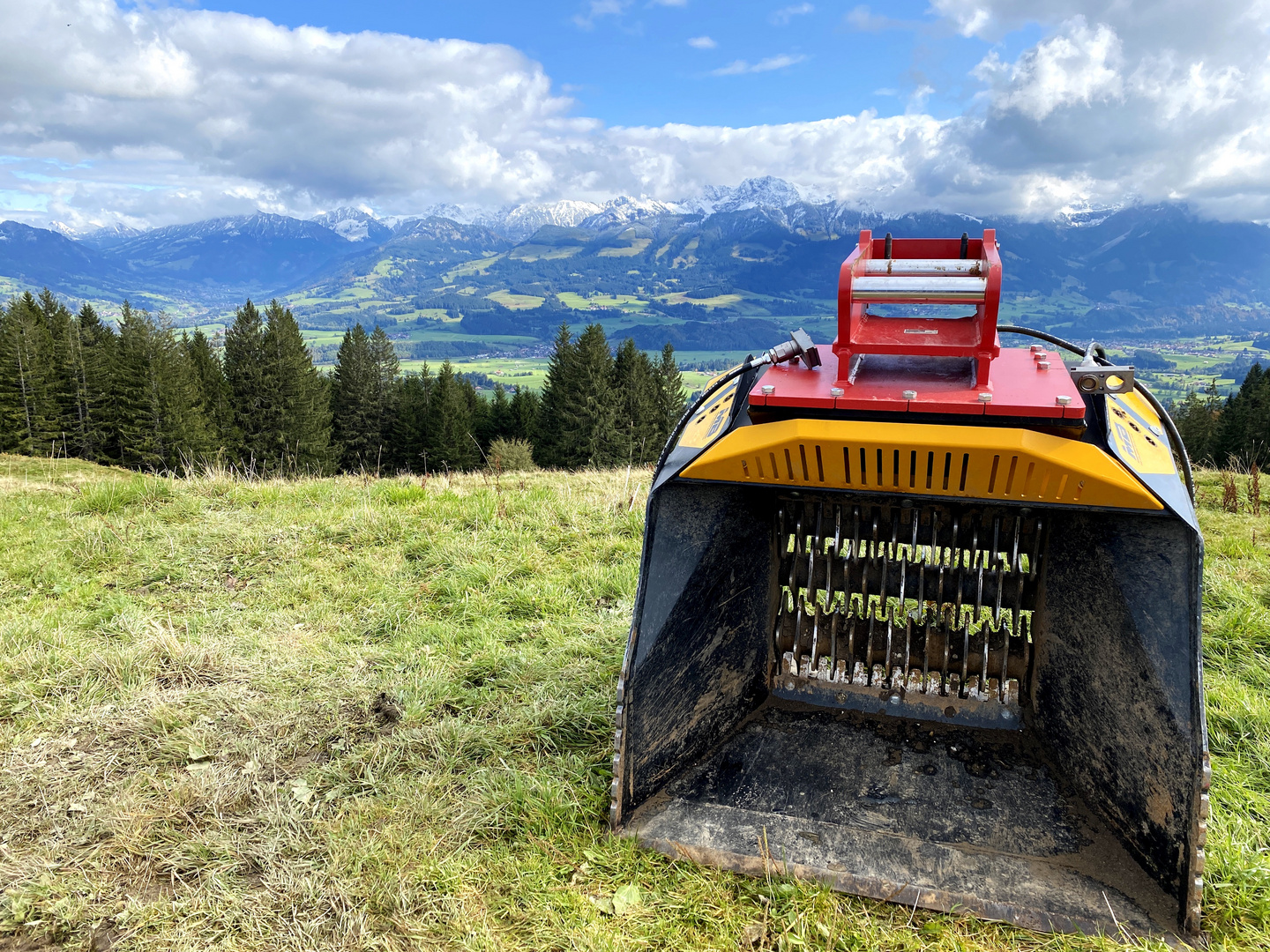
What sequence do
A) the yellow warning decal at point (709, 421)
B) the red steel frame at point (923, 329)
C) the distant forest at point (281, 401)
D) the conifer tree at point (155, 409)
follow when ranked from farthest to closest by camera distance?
the conifer tree at point (155, 409)
the distant forest at point (281, 401)
the yellow warning decal at point (709, 421)
the red steel frame at point (923, 329)

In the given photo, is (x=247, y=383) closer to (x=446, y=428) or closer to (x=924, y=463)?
(x=446, y=428)

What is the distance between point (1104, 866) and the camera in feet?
8.02

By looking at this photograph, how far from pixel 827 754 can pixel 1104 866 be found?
1.02m

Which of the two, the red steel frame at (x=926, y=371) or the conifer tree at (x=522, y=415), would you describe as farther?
the conifer tree at (x=522, y=415)

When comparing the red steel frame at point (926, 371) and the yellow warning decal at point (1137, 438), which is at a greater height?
the red steel frame at point (926, 371)

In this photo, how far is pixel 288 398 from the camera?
43812 mm

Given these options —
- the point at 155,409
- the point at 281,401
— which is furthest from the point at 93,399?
the point at 281,401

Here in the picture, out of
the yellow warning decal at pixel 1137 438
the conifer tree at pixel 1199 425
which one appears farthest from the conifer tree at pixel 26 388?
the conifer tree at pixel 1199 425

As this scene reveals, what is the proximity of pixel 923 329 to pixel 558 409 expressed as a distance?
45.4 metres

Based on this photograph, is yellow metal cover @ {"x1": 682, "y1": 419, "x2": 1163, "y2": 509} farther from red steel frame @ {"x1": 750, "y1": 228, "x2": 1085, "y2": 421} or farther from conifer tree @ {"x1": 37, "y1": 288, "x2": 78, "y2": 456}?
conifer tree @ {"x1": 37, "y1": 288, "x2": 78, "y2": 456}

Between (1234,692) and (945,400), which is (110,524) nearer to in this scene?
(945,400)

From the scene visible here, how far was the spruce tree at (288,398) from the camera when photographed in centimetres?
4329

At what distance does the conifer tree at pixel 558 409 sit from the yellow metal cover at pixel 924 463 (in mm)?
42950

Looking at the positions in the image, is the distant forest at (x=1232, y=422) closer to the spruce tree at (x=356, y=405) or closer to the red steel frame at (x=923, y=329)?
the red steel frame at (x=923, y=329)
